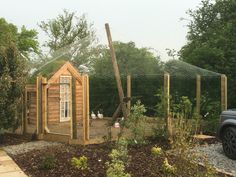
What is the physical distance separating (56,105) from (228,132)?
6.47 m

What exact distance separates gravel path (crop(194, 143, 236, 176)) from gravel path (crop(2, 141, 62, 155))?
3.52 m

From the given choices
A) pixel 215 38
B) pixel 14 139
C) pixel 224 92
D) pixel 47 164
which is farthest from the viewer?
pixel 215 38

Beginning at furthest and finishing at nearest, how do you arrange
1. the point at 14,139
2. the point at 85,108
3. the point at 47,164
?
1. the point at 14,139
2. the point at 85,108
3. the point at 47,164

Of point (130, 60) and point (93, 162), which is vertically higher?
point (130, 60)

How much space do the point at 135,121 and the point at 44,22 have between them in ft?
69.3

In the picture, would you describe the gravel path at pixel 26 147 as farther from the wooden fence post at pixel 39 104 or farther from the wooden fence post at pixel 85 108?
the wooden fence post at pixel 85 108

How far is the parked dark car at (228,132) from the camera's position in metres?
7.89

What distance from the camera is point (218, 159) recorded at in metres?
7.89

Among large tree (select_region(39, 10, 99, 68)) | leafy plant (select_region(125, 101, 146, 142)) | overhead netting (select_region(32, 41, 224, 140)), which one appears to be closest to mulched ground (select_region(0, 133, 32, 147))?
overhead netting (select_region(32, 41, 224, 140))

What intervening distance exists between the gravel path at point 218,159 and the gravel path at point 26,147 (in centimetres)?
352

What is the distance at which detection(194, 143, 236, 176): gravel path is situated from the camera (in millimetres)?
7172

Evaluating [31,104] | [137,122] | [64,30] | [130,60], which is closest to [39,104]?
[31,104]

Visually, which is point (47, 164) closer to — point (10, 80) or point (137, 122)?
point (137, 122)

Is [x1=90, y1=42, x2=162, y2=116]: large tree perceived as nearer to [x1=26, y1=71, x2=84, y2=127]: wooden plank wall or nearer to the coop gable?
the coop gable
